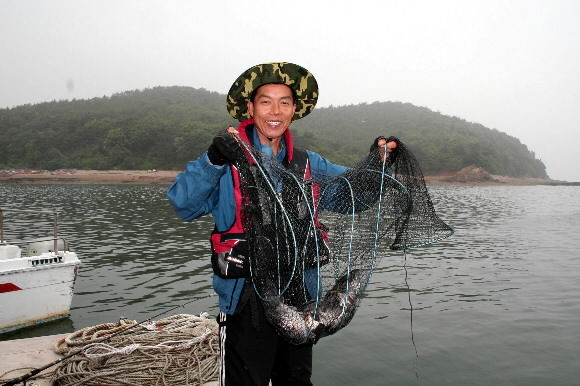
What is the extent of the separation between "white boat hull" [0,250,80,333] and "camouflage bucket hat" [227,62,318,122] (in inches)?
233

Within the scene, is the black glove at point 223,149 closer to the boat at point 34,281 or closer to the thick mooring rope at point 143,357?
the thick mooring rope at point 143,357

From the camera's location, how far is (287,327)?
2.79 meters

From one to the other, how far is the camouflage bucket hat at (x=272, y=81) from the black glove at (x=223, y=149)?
2.34ft

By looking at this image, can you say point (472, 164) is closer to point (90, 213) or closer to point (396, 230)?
point (90, 213)

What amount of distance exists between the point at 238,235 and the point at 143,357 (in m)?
3.21

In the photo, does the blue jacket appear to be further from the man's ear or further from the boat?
the boat

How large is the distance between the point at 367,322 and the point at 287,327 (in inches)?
271

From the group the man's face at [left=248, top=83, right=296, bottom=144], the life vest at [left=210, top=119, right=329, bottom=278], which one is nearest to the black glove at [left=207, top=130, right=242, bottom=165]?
the life vest at [left=210, top=119, right=329, bottom=278]

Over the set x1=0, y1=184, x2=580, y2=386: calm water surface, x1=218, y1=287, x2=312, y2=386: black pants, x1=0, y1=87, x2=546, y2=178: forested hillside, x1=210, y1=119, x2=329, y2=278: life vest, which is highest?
x1=0, y1=87, x2=546, y2=178: forested hillside

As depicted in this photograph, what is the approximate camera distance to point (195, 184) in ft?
9.05

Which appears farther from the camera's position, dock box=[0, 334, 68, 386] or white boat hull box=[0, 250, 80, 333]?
white boat hull box=[0, 250, 80, 333]

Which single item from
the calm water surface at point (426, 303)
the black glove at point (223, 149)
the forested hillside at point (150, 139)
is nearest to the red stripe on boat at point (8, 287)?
the calm water surface at point (426, 303)

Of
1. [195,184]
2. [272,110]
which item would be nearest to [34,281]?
[195,184]

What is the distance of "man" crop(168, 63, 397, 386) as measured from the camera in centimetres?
277
